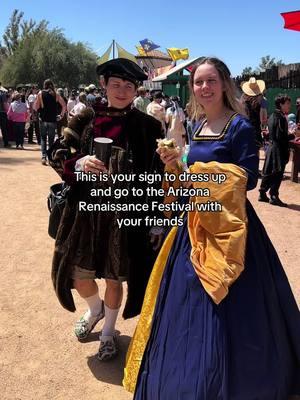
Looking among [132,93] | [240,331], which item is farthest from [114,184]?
[240,331]

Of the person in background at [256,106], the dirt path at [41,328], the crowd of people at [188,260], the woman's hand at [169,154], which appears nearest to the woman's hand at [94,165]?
the crowd of people at [188,260]

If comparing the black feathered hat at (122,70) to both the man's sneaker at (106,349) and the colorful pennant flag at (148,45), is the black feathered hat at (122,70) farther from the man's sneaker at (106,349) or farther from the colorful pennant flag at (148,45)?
the colorful pennant flag at (148,45)

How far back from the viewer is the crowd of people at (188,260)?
204 cm

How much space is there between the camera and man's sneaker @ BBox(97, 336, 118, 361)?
9.12 ft

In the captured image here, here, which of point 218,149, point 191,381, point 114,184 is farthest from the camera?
point 114,184

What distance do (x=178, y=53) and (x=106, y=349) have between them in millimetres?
28254

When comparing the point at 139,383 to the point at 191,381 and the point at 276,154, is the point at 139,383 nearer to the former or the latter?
the point at 191,381

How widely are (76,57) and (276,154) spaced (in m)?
44.2

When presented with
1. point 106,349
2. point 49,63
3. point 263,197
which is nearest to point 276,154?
point 263,197

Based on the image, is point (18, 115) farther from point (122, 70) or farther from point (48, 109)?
point (122, 70)

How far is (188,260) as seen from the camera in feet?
7.19

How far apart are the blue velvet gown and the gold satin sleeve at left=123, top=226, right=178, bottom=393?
2.1 inches

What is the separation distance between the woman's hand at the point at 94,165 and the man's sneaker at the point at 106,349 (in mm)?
1118

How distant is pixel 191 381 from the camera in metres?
1.98
